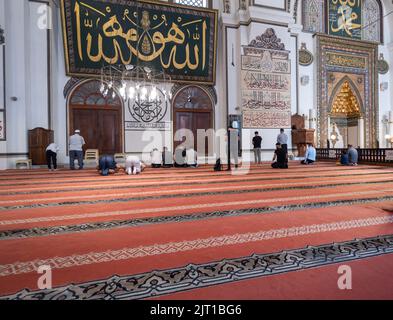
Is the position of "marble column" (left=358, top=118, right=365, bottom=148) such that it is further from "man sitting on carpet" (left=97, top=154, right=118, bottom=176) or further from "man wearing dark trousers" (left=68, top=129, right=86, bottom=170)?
"man wearing dark trousers" (left=68, top=129, right=86, bottom=170)

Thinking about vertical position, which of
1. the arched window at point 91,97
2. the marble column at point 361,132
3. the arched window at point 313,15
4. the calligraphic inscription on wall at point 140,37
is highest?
the arched window at point 313,15

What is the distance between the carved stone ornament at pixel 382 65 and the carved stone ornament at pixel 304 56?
2.73m

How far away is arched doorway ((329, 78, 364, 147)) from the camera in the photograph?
9.07 metres

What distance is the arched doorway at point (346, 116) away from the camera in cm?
907

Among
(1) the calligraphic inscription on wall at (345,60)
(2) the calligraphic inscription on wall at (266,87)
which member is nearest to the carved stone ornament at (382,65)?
(1) the calligraphic inscription on wall at (345,60)

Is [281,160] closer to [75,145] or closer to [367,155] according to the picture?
[367,155]

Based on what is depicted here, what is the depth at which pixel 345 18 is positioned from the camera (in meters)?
8.91

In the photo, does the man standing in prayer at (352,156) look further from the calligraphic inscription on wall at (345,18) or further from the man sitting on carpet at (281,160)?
the calligraphic inscription on wall at (345,18)

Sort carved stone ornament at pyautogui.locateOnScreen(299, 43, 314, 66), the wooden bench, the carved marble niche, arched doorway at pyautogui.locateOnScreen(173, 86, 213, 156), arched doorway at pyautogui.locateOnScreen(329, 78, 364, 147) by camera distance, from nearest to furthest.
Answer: the wooden bench, arched doorway at pyautogui.locateOnScreen(173, 86, 213, 156), carved stone ornament at pyautogui.locateOnScreen(299, 43, 314, 66), the carved marble niche, arched doorway at pyautogui.locateOnScreen(329, 78, 364, 147)

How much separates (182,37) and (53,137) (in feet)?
11.9

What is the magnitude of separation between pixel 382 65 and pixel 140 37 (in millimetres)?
7657

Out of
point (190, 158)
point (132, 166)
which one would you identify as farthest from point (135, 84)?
point (132, 166)

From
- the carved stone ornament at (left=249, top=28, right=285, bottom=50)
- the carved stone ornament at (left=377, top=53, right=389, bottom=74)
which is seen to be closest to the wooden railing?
the carved stone ornament at (left=249, top=28, right=285, bottom=50)

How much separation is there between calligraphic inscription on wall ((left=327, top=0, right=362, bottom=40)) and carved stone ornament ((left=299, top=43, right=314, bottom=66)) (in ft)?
3.51
